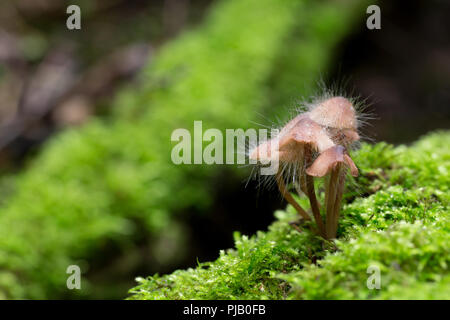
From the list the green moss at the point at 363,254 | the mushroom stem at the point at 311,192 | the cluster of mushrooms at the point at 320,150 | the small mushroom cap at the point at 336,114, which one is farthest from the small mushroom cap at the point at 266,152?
the green moss at the point at 363,254

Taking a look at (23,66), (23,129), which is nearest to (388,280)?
(23,129)

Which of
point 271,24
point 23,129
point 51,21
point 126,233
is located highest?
point 51,21

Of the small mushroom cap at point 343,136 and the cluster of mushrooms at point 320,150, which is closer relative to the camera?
the cluster of mushrooms at point 320,150

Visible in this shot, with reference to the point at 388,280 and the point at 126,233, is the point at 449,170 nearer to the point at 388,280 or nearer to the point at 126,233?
the point at 388,280

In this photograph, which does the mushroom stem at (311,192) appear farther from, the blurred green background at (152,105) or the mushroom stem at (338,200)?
the blurred green background at (152,105)

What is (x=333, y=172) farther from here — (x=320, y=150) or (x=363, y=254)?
(x=363, y=254)

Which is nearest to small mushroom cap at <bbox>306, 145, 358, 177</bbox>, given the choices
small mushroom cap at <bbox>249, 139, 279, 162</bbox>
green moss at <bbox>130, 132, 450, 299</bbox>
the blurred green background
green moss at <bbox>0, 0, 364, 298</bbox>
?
small mushroom cap at <bbox>249, 139, 279, 162</bbox>

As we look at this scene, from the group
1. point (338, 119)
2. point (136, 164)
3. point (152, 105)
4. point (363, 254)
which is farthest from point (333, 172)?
point (152, 105)
